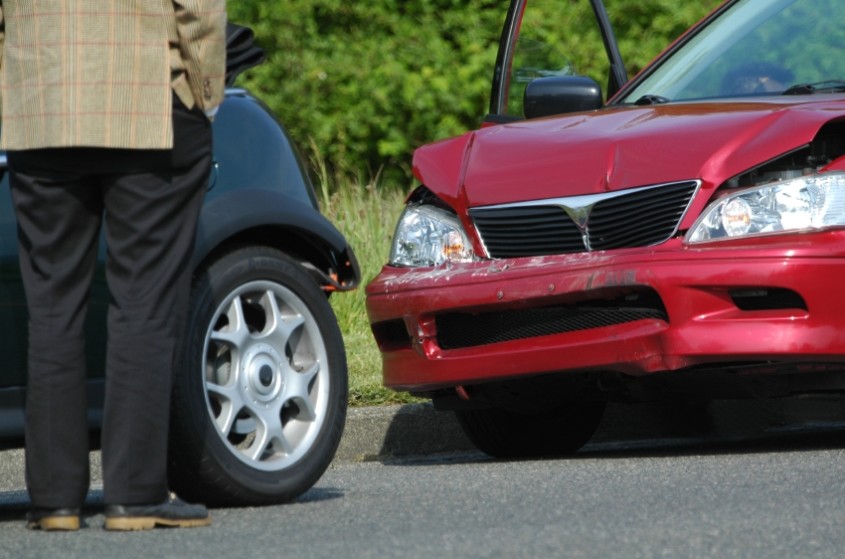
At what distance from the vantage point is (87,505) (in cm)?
549

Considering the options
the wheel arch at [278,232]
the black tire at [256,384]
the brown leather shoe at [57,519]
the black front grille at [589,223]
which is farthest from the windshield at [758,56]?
the brown leather shoe at [57,519]

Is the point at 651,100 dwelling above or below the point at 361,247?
above

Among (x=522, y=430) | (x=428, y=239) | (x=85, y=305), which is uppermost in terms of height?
(x=85, y=305)

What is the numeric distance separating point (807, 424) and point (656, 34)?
9749mm

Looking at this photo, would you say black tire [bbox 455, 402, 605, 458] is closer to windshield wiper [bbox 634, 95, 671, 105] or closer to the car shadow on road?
the car shadow on road

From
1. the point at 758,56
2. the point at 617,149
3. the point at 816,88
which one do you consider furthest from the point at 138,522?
the point at 758,56

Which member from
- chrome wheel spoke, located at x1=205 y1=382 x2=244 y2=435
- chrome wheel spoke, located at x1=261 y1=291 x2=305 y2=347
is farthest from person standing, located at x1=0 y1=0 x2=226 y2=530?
chrome wheel spoke, located at x1=261 y1=291 x2=305 y2=347

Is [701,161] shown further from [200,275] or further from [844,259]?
[200,275]

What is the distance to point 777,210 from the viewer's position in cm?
562

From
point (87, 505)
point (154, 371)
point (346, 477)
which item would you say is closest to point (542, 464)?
point (346, 477)

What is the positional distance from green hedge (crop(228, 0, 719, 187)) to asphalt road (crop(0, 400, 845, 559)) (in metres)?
10.5

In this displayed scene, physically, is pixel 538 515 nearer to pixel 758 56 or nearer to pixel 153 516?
pixel 153 516

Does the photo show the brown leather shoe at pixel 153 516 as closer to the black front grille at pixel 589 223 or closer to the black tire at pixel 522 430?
the black front grille at pixel 589 223

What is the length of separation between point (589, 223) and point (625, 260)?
0.24 m
